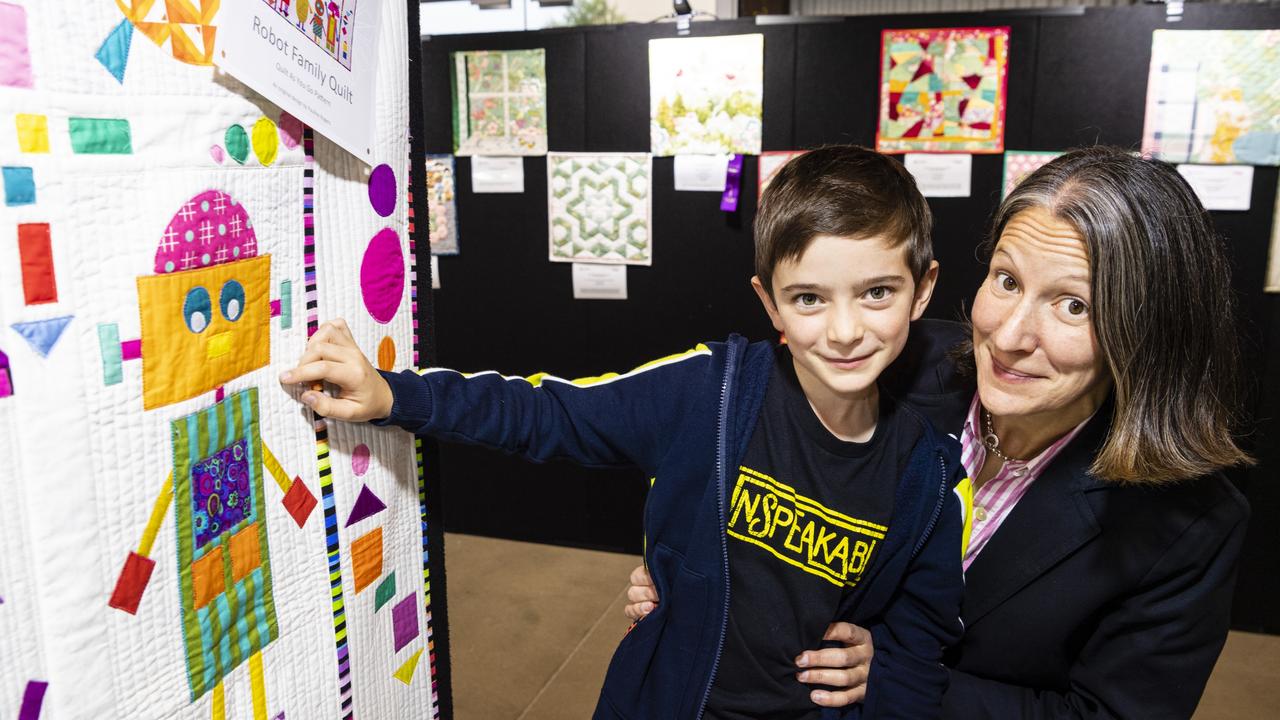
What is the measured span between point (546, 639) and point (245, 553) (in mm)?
2215

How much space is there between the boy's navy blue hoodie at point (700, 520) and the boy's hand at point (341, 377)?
0.16 meters

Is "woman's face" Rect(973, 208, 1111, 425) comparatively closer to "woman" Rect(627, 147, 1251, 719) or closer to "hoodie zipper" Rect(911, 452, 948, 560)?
"woman" Rect(627, 147, 1251, 719)

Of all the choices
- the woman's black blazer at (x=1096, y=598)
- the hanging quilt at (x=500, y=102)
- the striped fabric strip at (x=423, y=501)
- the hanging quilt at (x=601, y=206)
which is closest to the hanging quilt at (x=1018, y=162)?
the hanging quilt at (x=601, y=206)

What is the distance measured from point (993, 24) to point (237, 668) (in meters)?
2.82

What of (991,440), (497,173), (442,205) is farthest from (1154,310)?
(442,205)

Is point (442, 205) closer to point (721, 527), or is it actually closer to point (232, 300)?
point (721, 527)

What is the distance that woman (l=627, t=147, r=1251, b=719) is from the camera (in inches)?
44.8

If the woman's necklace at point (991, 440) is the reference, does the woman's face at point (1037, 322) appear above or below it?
above

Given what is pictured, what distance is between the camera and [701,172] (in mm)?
3184

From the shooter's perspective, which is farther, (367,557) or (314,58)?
(367,557)

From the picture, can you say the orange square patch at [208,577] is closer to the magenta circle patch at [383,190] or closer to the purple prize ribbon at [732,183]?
the magenta circle patch at [383,190]

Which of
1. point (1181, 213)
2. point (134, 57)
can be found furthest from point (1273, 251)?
point (134, 57)

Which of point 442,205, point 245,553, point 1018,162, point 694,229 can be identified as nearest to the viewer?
point 245,553

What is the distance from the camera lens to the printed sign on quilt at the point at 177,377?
2.28 feet
